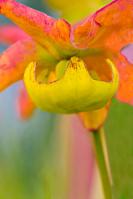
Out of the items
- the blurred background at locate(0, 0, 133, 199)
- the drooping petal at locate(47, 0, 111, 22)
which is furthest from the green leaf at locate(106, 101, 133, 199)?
the drooping petal at locate(47, 0, 111, 22)

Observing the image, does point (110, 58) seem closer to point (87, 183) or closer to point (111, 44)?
point (111, 44)

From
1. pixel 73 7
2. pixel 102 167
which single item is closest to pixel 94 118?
pixel 102 167

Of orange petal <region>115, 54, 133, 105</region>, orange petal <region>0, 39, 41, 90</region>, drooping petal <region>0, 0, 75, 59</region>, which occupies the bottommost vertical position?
orange petal <region>115, 54, 133, 105</region>

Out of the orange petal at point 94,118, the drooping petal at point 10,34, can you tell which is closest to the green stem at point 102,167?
the orange petal at point 94,118

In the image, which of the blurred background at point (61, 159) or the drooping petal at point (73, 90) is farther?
the blurred background at point (61, 159)

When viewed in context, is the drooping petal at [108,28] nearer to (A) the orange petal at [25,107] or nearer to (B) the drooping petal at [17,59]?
(B) the drooping petal at [17,59]

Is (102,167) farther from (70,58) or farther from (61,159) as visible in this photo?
(61,159)

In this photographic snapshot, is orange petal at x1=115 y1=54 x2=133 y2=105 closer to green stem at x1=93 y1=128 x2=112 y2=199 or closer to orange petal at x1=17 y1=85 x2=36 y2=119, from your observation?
green stem at x1=93 y1=128 x2=112 y2=199

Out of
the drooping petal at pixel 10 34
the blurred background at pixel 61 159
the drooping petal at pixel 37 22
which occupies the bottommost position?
the blurred background at pixel 61 159
